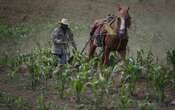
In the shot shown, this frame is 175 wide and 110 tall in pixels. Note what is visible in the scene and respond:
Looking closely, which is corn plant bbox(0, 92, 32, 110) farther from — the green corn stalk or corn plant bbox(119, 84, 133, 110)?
the green corn stalk

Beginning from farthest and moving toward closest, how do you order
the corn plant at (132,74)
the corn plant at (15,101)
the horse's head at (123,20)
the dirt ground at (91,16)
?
the dirt ground at (91,16) < the horse's head at (123,20) < the corn plant at (132,74) < the corn plant at (15,101)

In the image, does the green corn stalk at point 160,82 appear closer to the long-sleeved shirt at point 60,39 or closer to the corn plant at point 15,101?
the corn plant at point 15,101

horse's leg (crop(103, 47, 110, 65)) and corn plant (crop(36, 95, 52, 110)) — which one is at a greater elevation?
horse's leg (crop(103, 47, 110, 65))

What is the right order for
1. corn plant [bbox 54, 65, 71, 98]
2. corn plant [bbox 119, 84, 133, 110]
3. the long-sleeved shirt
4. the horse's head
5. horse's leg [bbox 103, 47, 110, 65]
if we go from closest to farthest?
corn plant [bbox 119, 84, 133, 110], corn plant [bbox 54, 65, 71, 98], the horse's head, horse's leg [bbox 103, 47, 110, 65], the long-sleeved shirt

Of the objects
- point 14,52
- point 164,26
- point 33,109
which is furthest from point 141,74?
point 164,26

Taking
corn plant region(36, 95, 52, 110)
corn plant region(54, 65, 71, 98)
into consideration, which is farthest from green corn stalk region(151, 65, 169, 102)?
corn plant region(36, 95, 52, 110)

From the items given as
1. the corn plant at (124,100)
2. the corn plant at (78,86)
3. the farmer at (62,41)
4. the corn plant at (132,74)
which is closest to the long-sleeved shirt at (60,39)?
the farmer at (62,41)

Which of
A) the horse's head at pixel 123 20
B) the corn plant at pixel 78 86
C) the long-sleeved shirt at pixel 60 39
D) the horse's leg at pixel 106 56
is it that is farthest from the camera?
the long-sleeved shirt at pixel 60 39

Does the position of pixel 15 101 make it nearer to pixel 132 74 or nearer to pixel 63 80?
pixel 63 80

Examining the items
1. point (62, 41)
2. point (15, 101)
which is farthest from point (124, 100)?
point (62, 41)

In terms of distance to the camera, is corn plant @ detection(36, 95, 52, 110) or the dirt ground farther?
the dirt ground

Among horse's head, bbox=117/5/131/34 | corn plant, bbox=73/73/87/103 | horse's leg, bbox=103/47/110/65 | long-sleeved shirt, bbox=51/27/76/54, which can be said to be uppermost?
horse's head, bbox=117/5/131/34

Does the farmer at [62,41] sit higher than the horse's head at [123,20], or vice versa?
the horse's head at [123,20]

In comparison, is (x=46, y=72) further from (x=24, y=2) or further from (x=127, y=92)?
(x=24, y=2)
